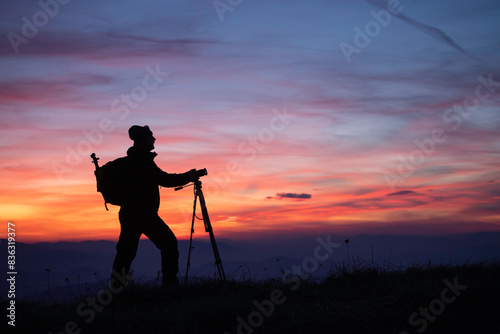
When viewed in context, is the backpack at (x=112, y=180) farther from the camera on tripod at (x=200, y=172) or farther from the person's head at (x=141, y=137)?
the camera on tripod at (x=200, y=172)

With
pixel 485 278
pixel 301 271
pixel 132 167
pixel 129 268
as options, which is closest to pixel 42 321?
pixel 129 268

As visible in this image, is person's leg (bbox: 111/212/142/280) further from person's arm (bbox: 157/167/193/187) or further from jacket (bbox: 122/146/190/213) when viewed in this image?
person's arm (bbox: 157/167/193/187)

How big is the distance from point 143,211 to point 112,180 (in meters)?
0.75

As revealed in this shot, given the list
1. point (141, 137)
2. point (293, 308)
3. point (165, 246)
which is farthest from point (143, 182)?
point (293, 308)

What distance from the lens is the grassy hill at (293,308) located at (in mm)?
5988

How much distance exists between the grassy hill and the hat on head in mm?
2572

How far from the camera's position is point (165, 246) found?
8734 millimetres

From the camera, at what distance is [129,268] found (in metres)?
8.71

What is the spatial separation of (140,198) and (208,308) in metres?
2.92

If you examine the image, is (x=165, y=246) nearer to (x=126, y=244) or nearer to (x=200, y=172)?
(x=126, y=244)

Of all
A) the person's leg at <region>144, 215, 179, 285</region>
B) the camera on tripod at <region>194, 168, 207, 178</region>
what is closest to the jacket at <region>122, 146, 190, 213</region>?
the camera on tripod at <region>194, 168, 207, 178</region>

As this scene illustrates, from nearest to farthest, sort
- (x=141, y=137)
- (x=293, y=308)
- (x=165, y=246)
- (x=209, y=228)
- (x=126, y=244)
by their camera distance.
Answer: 1. (x=293, y=308)
2. (x=126, y=244)
3. (x=165, y=246)
4. (x=141, y=137)
5. (x=209, y=228)

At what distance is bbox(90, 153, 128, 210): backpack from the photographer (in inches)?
339

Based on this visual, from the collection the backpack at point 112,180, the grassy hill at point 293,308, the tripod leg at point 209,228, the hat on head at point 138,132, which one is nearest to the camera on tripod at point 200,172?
the tripod leg at point 209,228
